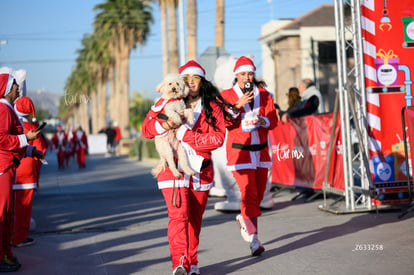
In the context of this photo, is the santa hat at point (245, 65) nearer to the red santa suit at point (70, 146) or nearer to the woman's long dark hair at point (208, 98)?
the woman's long dark hair at point (208, 98)

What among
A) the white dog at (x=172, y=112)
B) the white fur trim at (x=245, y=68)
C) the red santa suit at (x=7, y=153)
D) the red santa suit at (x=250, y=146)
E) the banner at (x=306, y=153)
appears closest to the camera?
the white dog at (x=172, y=112)

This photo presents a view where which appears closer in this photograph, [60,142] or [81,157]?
[81,157]

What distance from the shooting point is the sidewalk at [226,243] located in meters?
6.86

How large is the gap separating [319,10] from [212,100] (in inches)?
2130

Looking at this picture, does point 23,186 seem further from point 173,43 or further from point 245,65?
→ point 173,43

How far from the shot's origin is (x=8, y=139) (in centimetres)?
696

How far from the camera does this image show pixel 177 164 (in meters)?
6.11

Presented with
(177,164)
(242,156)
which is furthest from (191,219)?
(242,156)

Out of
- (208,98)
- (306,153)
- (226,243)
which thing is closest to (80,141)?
(306,153)

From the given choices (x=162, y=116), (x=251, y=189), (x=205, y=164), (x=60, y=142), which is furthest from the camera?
(x=60, y=142)

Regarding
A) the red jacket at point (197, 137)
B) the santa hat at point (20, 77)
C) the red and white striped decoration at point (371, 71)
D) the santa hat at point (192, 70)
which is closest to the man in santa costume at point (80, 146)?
the red and white striped decoration at point (371, 71)

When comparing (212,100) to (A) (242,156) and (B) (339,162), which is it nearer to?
(A) (242,156)

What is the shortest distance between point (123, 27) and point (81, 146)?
23.6 m

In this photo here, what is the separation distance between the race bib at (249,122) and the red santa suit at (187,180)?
1528 millimetres
